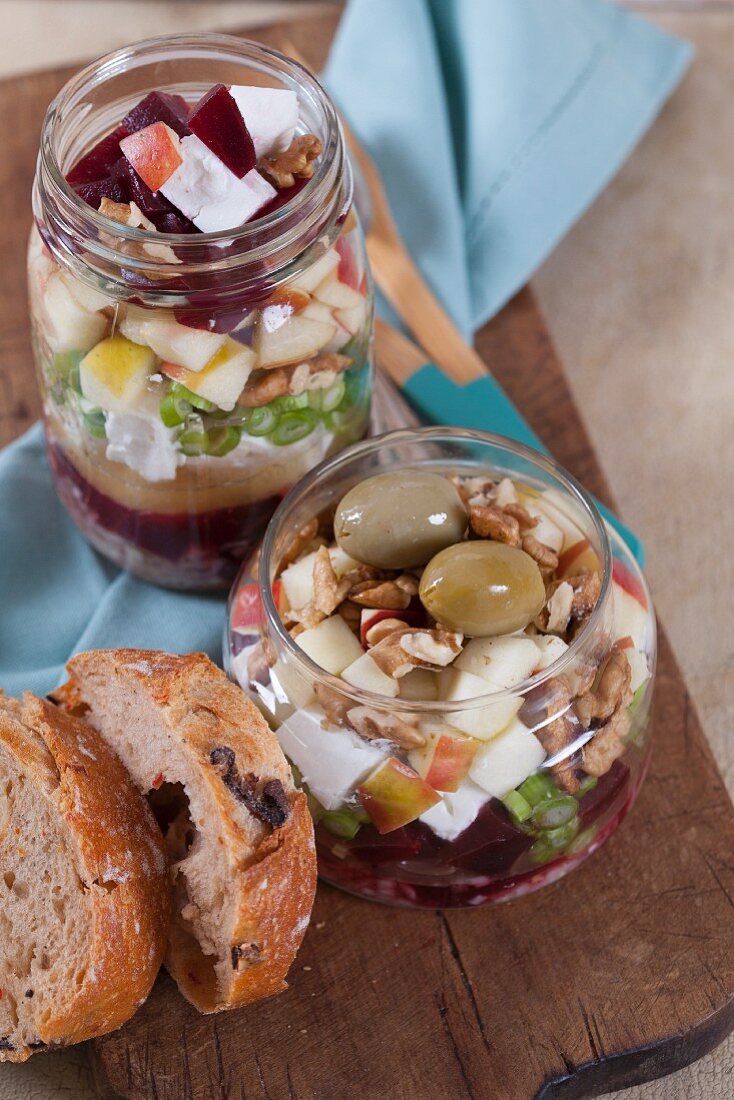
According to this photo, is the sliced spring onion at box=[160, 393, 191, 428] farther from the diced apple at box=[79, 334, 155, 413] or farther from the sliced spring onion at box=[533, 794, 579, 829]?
the sliced spring onion at box=[533, 794, 579, 829]

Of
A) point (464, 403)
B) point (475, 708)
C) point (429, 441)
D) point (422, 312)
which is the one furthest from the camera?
point (422, 312)

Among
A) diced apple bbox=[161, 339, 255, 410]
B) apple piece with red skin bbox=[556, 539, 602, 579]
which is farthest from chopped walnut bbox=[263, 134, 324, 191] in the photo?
apple piece with red skin bbox=[556, 539, 602, 579]

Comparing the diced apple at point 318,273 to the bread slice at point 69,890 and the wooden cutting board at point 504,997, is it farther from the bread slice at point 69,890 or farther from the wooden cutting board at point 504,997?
the wooden cutting board at point 504,997

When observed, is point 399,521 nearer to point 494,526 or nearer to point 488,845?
point 494,526

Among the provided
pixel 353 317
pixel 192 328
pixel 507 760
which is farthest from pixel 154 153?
pixel 507 760

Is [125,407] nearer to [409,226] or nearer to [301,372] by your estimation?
[301,372]

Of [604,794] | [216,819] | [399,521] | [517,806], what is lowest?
[604,794]
